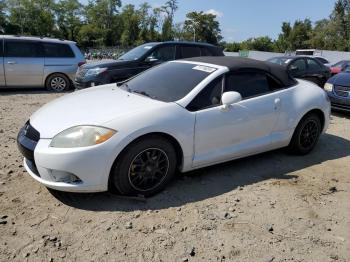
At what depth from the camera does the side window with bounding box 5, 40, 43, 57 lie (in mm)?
11188

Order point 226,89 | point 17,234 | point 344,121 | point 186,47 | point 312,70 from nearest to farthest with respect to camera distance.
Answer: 1. point 17,234
2. point 226,89
3. point 344,121
4. point 186,47
5. point 312,70

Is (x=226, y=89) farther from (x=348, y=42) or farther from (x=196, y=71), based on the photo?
(x=348, y=42)

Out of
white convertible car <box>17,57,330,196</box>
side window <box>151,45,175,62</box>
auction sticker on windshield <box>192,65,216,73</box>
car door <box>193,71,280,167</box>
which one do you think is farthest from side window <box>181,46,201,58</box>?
auction sticker on windshield <box>192,65,216,73</box>

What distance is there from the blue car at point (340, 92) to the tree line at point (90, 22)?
6310cm

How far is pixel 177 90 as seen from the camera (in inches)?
181

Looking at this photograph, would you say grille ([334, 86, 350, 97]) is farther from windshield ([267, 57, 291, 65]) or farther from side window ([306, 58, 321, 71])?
side window ([306, 58, 321, 71])

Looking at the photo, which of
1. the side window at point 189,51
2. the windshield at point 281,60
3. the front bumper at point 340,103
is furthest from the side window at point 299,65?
the side window at point 189,51

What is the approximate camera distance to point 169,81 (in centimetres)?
487

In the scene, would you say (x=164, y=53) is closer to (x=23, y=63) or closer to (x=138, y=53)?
(x=138, y=53)

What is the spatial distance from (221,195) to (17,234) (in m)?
2.14

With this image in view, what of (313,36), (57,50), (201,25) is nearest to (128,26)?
(201,25)

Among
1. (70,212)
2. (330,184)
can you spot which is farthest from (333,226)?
(70,212)

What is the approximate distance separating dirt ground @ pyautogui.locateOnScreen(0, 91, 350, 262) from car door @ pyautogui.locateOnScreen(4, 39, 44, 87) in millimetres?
6732

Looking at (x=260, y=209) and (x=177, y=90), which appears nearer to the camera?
(x=260, y=209)
